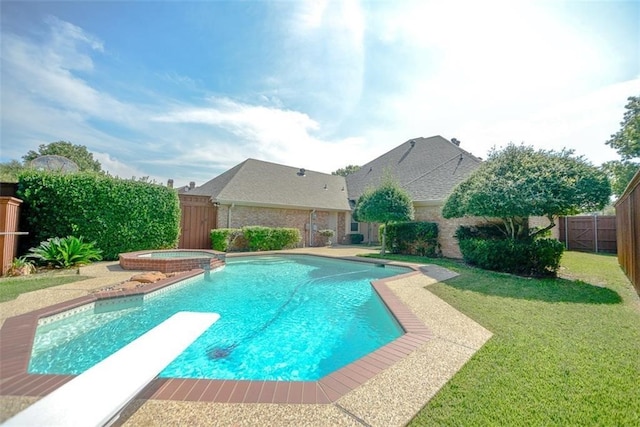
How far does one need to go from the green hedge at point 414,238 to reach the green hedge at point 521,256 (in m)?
3.49

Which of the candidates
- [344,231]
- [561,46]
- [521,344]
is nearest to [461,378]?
[521,344]

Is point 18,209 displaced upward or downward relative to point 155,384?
upward

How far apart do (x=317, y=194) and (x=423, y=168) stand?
8.07 meters

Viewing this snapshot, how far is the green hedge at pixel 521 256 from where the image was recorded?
8938 mm

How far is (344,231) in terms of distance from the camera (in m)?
21.9

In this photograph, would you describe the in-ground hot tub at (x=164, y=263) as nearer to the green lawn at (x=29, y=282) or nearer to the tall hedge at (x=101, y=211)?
the green lawn at (x=29, y=282)

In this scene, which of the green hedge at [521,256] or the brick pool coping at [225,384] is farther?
the green hedge at [521,256]

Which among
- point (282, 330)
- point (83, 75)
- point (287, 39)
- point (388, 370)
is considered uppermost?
point (287, 39)

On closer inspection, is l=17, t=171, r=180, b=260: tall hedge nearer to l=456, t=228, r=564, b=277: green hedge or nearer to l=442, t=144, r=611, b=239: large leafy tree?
l=442, t=144, r=611, b=239: large leafy tree

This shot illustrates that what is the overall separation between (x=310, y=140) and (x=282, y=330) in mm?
12317

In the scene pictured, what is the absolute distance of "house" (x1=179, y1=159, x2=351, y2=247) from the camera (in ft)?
52.0

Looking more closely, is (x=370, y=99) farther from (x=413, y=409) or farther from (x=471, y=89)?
(x=413, y=409)

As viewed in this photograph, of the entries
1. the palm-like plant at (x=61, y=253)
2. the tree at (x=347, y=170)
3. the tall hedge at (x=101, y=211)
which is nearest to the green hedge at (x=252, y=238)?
the tall hedge at (x=101, y=211)

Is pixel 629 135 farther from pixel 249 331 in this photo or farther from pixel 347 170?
pixel 249 331
